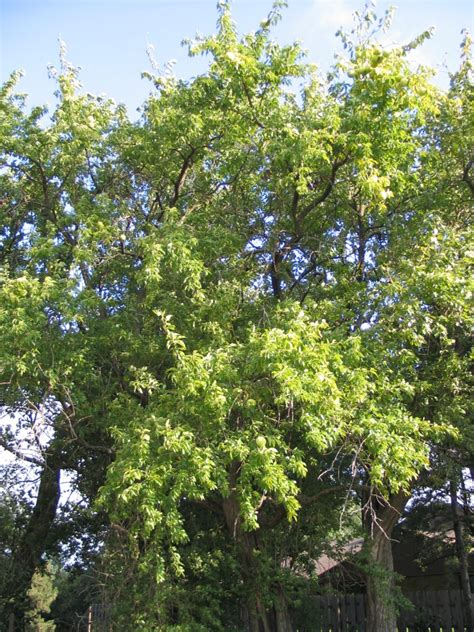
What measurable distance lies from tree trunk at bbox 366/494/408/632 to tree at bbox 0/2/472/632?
0.16 ft

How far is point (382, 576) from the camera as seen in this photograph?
9852 mm

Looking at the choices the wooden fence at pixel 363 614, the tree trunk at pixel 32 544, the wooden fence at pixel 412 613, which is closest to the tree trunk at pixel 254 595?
the wooden fence at pixel 363 614

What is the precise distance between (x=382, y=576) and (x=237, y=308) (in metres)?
4.72

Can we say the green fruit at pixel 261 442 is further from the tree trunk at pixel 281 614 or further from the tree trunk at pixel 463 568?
the tree trunk at pixel 463 568

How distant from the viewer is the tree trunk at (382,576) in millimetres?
9906

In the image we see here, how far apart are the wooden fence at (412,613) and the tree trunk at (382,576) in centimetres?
284

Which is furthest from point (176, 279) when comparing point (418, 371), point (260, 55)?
point (418, 371)

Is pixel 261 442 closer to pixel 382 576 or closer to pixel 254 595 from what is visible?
pixel 254 595

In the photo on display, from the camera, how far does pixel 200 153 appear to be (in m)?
10.9

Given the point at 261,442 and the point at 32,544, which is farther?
the point at 32,544

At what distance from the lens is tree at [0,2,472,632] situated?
293 inches

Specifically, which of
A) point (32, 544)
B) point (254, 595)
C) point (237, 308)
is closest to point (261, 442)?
point (237, 308)

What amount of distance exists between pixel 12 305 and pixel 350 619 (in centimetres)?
1025

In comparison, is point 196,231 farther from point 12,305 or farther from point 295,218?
point 12,305
